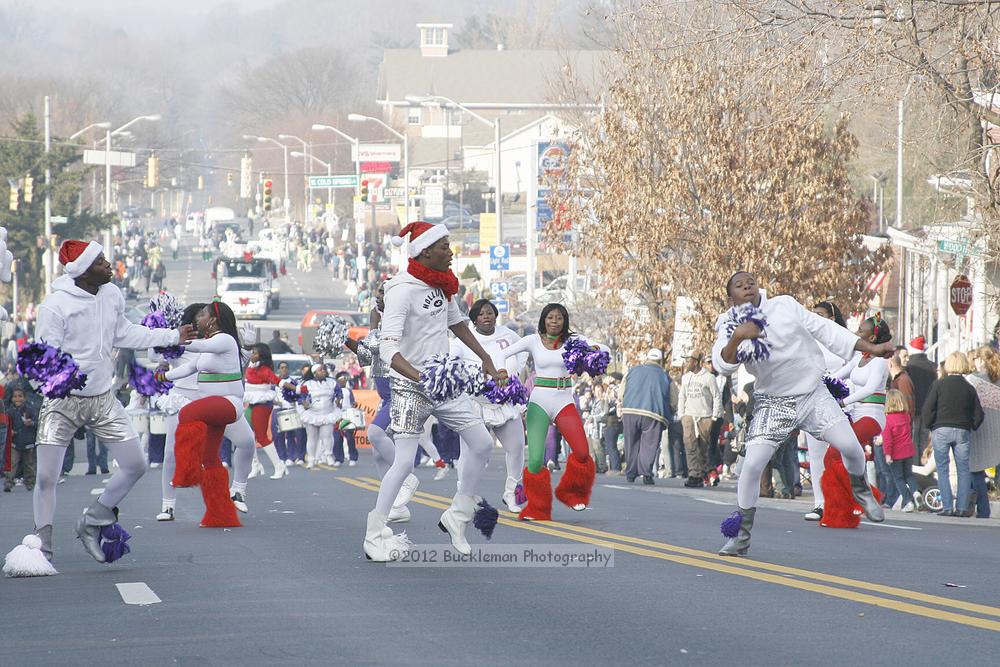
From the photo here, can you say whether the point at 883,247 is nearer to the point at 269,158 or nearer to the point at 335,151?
the point at 335,151

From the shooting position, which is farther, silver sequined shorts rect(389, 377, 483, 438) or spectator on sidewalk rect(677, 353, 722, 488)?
spectator on sidewalk rect(677, 353, 722, 488)

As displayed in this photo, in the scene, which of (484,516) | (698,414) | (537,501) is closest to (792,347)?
(484,516)

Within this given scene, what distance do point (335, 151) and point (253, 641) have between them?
132m

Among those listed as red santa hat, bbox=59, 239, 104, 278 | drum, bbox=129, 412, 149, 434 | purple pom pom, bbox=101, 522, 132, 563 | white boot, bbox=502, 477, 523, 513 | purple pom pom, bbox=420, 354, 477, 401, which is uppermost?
red santa hat, bbox=59, 239, 104, 278

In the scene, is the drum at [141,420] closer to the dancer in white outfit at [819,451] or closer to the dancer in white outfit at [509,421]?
the dancer in white outfit at [509,421]

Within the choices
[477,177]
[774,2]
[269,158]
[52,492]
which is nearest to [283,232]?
[477,177]

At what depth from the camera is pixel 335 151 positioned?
13875 cm

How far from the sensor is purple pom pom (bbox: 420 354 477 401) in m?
10.7

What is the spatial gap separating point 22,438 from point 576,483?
11699mm

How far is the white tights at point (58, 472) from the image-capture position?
10.9 m

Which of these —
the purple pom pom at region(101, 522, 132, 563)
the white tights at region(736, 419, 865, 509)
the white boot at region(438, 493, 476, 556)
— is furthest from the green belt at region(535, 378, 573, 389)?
the purple pom pom at region(101, 522, 132, 563)

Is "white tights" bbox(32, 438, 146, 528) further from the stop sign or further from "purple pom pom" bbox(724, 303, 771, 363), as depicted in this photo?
the stop sign

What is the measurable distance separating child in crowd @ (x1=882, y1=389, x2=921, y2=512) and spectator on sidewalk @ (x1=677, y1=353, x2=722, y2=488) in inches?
187

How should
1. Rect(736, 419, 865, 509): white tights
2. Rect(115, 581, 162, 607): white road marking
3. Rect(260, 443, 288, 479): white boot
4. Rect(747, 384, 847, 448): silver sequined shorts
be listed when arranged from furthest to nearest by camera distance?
Rect(260, 443, 288, 479): white boot < Rect(747, 384, 847, 448): silver sequined shorts < Rect(736, 419, 865, 509): white tights < Rect(115, 581, 162, 607): white road marking
